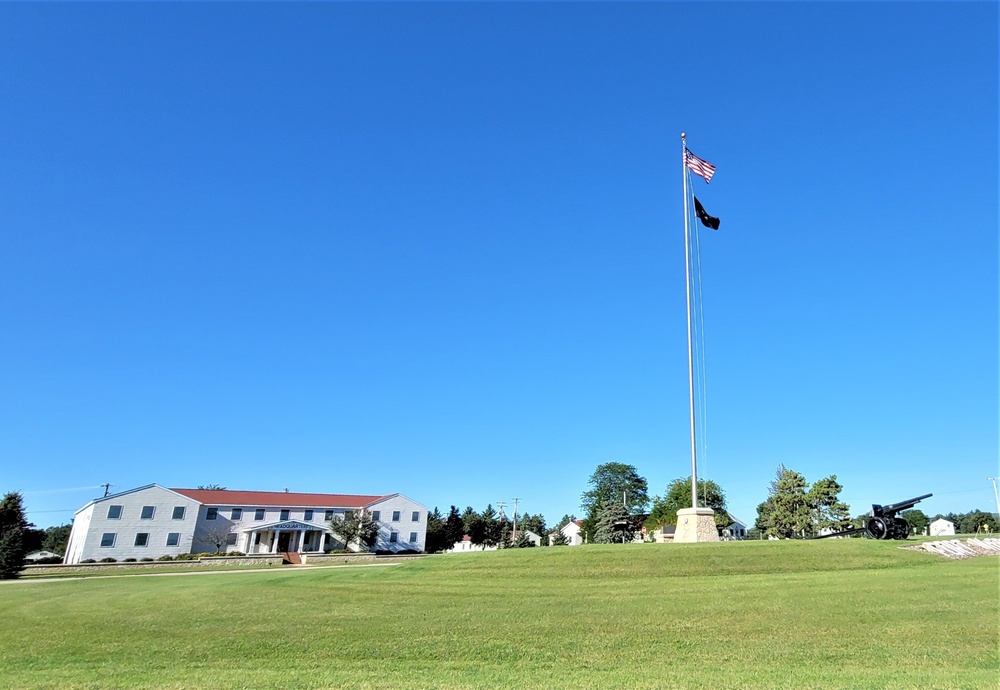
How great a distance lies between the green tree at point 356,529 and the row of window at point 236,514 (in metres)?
3.18

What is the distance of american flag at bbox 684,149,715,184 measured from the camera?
2600cm

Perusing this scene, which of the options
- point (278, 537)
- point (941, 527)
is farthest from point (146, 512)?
point (941, 527)

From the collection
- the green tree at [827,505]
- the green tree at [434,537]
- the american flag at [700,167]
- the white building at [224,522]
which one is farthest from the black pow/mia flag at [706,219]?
the green tree at [434,537]

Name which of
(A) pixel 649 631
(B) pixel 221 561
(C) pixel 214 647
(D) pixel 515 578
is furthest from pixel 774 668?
(B) pixel 221 561

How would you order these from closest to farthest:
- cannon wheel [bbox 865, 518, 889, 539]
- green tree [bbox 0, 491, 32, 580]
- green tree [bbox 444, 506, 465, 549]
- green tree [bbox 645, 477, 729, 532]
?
cannon wheel [bbox 865, 518, 889, 539], green tree [bbox 0, 491, 32, 580], green tree [bbox 645, 477, 729, 532], green tree [bbox 444, 506, 465, 549]

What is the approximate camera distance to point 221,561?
4025cm

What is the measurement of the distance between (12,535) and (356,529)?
31363 millimetres

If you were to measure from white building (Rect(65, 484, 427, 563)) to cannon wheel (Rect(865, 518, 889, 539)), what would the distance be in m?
49.8

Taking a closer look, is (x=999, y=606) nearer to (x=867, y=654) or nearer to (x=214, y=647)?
(x=867, y=654)

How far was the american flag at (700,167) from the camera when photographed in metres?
26.0

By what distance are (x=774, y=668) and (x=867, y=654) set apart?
163 cm

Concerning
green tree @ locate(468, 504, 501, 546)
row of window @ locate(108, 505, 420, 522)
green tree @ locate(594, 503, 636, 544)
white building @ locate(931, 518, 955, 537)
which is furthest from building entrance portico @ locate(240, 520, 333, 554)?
white building @ locate(931, 518, 955, 537)

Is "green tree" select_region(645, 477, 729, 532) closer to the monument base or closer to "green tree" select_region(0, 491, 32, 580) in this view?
the monument base

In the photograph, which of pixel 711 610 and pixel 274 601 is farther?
pixel 274 601
